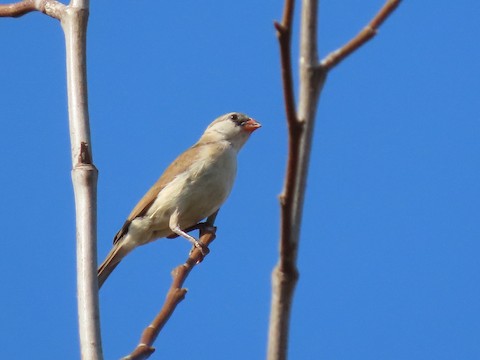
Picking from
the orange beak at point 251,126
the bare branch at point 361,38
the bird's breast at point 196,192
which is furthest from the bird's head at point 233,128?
the bare branch at point 361,38

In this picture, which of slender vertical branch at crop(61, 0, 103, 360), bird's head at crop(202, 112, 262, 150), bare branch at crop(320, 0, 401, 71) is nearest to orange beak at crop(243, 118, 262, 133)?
bird's head at crop(202, 112, 262, 150)

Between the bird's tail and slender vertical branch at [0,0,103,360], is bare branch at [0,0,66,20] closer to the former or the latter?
slender vertical branch at [0,0,103,360]

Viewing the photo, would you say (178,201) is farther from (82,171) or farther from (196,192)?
(82,171)

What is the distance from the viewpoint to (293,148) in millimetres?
1965

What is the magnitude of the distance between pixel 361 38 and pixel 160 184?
271 inches

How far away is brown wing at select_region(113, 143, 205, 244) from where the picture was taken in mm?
8727

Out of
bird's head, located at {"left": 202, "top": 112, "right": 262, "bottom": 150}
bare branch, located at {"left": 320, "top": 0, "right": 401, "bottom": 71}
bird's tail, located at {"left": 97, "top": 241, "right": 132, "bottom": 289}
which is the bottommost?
bare branch, located at {"left": 320, "top": 0, "right": 401, "bottom": 71}

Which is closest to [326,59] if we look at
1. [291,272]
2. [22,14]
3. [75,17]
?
[291,272]

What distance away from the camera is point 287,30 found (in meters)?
1.94

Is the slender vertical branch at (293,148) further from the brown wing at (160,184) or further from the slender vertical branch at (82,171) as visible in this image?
the brown wing at (160,184)

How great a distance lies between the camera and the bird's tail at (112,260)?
855 centimetres

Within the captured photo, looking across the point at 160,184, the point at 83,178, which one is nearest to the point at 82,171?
the point at 83,178

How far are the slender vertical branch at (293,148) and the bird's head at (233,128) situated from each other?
7.55 metres

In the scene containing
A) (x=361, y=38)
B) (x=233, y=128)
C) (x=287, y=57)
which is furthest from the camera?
(x=233, y=128)
